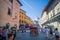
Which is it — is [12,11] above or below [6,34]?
above

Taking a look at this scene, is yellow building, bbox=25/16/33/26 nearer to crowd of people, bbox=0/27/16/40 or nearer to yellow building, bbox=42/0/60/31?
crowd of people, bbox=0/27/16/40

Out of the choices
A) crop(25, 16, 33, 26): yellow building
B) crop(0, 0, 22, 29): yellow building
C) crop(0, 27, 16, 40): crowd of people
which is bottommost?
crop(0, 27, 16, 40): crowd of people

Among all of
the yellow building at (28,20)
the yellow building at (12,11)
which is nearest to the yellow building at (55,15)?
the yellow building at (28,20)

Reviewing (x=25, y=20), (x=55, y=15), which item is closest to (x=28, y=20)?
(x=25, y=20)

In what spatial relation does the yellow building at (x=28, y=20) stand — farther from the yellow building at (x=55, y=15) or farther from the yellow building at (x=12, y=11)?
the yellow building at (x=55, y=15)

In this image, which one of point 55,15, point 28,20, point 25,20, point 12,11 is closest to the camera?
point 28,20

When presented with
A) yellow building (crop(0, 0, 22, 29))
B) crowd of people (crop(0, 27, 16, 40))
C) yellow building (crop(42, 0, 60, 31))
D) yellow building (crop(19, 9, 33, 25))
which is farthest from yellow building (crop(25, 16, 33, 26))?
yellow building (crop(42, 0, 60, 31))

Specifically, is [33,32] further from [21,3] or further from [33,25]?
[21,3]

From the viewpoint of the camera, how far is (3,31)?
23.9 feet

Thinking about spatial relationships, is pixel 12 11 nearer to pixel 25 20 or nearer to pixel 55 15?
pixel 25 20

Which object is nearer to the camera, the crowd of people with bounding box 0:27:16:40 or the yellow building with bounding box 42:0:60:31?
the crowd of people with bounding box 0:27:16:40

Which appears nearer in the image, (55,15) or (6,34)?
(6,34)

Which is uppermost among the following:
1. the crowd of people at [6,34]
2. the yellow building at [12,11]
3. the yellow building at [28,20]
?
the yellow building at [12,11]

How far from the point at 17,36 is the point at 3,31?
5.43 ft
